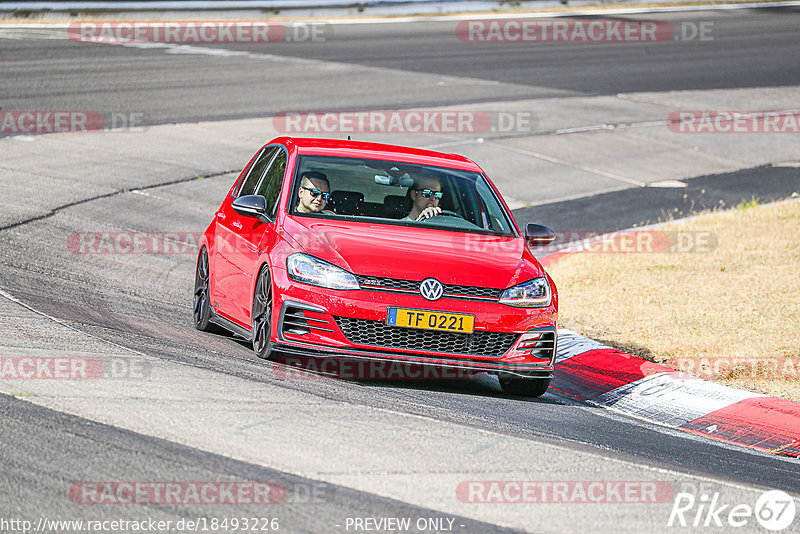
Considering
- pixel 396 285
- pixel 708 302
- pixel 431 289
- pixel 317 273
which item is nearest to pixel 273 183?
pixel 317 273

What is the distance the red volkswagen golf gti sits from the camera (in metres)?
7.48

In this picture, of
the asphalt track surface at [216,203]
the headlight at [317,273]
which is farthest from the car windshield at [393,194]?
the asphalt track surface at [216,203]

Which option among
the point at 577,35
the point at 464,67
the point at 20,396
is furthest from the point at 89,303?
the point at 577,35

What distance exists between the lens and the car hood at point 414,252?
24.8 feet

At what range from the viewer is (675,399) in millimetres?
8461

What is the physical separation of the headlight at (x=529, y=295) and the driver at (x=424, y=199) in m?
1.12

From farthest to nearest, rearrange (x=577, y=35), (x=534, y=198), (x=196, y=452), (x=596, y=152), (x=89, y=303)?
(x=577, y=35) → (x=596, y=152) → (x=534, y=198) → (x=89, y=303) → (x=196, y=452)

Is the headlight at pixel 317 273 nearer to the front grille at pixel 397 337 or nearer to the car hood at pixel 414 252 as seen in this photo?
the car hood at pixel 414 252

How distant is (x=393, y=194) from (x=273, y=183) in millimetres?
932

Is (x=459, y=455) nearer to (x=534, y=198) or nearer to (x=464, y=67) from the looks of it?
(x=534, y=198)

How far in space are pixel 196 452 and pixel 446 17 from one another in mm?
30106

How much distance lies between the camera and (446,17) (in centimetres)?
3428

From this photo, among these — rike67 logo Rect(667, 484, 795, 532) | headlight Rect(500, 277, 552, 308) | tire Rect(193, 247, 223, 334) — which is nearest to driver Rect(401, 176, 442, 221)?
headlight Rect(500, 277, 552, 308)

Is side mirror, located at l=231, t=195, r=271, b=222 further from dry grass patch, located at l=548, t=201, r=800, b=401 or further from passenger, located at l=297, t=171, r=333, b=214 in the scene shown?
dry grass patch, located at l=548, t=201, r=800, b=401
